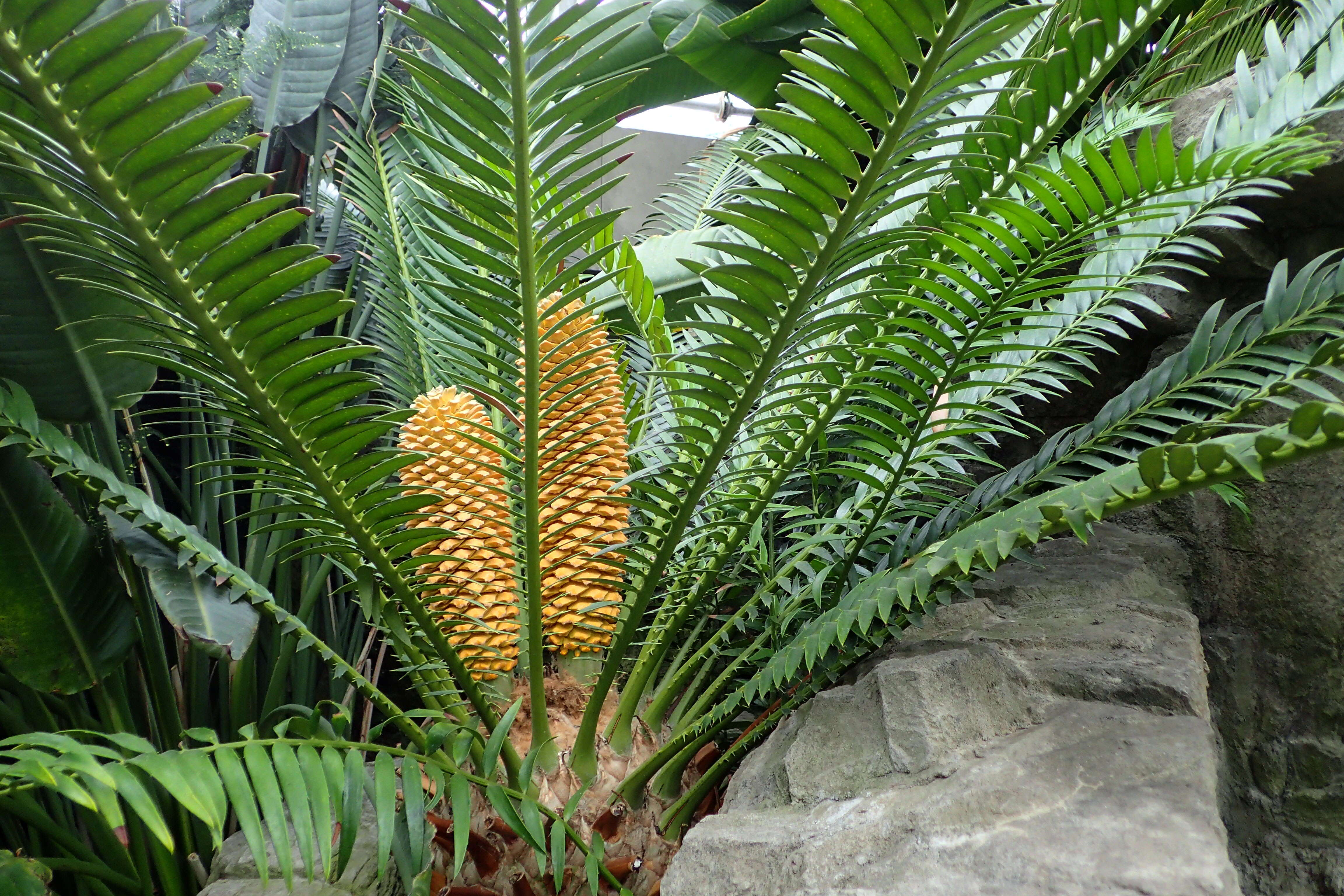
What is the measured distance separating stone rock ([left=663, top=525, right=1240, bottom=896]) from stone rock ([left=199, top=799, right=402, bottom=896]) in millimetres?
386

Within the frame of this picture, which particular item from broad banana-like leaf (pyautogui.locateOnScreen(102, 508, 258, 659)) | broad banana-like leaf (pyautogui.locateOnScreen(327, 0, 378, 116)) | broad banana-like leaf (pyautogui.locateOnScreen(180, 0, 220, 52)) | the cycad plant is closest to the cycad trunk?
the cycad plant

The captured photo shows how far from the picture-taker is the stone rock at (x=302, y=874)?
0.85 meters

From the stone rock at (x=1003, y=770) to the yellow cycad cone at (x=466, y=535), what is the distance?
31cm

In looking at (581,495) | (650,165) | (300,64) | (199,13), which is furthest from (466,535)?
(650,165)

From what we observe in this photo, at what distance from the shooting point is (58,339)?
0.82 m

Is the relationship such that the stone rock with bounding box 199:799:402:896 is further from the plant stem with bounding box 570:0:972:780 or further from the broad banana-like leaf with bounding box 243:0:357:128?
the broad banana-like leaf with bounding box 243:0:357:128

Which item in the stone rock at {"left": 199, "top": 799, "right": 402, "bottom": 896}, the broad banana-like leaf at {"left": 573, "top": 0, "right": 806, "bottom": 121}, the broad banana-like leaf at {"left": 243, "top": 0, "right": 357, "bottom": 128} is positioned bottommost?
the stone rock at {"left": 199, "top": 799, "right": 402, "bottom": 896}

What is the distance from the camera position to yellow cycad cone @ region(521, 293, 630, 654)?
88 cm

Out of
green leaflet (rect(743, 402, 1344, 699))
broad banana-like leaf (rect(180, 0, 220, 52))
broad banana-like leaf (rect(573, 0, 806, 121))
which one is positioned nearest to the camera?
green leaflet (rect(743, 402, 1344, 699))

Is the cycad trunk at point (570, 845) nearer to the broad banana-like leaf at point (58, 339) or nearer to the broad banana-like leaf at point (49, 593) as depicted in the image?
the broad banana-like leaf at point (49, 593)

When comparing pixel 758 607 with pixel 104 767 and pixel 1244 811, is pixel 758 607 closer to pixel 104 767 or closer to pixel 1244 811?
pixel 1244 811

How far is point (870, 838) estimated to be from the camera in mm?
646

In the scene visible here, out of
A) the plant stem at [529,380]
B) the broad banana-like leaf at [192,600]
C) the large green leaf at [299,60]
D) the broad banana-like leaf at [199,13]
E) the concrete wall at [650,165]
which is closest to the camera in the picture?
Answer: the plant stem at [529,380]

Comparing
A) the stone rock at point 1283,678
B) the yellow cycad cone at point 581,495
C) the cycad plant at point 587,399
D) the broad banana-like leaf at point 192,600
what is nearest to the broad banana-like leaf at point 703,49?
the cycad plant at point 587,399
